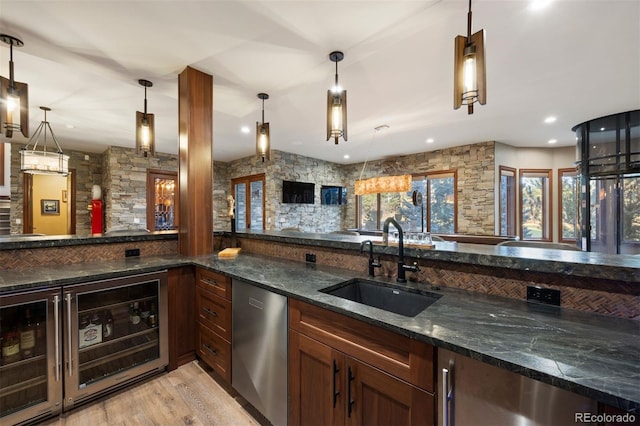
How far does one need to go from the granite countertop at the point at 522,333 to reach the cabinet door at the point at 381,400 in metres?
0.23

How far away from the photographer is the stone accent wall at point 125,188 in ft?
17.8

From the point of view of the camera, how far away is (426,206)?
660 cm

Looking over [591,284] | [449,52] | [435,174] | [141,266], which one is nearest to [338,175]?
[435,174]

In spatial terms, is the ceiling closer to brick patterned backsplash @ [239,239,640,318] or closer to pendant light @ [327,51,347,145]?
pendant light @ [327,51,347,145]

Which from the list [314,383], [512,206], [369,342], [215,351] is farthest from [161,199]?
[512,206]

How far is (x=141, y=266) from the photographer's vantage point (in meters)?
2.09

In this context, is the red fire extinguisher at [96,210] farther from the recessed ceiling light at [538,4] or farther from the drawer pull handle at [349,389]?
the recessed ceiling light at [538,4]

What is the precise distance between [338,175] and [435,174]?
277 centimetres

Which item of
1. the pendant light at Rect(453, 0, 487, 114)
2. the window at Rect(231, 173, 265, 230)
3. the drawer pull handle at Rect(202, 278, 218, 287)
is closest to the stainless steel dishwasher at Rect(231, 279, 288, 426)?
the drawer pull handle at Rect(202, 278, 218, 287)

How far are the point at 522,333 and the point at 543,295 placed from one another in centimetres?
43

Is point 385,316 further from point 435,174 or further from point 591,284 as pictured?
point 435,174

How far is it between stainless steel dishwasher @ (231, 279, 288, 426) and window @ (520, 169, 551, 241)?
6644 millimetres

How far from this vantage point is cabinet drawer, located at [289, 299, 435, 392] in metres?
1.00

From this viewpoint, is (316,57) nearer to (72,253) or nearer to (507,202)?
(72,253)
